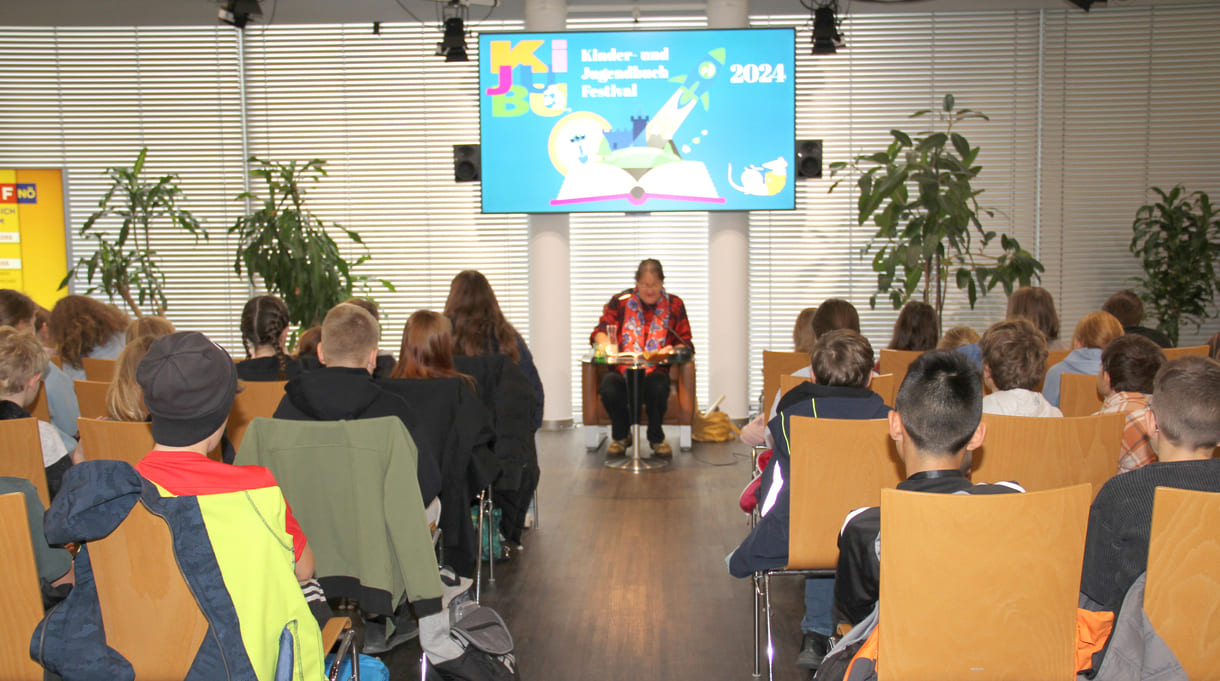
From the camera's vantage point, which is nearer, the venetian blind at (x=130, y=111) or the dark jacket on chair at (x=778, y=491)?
the dark jacket on chair at (x=778, y=491)

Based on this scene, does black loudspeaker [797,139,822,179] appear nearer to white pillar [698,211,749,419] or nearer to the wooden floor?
white pillar [698,211,749,419]

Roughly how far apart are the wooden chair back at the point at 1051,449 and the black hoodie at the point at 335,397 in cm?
183

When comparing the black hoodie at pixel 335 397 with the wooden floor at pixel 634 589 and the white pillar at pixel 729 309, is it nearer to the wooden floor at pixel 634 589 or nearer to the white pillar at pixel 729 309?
the wooden floor at pixel 634 589

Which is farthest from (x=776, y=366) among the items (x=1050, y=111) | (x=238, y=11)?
(x=238, y=11)

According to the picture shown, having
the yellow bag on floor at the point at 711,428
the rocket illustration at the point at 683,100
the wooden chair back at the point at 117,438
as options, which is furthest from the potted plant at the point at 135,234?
the wooden chair back at the point at 117,438

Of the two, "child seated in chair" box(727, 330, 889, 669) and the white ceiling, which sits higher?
the white ceiling

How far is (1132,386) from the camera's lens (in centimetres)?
301

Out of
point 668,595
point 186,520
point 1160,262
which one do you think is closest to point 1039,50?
point 1160,262

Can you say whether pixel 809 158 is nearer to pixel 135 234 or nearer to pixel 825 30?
pixel 825 30

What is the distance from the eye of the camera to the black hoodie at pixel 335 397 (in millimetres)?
2672

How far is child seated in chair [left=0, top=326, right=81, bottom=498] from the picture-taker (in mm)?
2779

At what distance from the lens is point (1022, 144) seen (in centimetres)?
740

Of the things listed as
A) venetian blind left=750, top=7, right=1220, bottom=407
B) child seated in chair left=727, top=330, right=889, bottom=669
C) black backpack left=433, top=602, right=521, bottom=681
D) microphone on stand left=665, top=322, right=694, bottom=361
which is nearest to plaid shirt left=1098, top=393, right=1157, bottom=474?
child seated in chair left=727, top=330, right=889, bottom=669

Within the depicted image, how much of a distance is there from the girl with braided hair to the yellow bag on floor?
11.2ft
